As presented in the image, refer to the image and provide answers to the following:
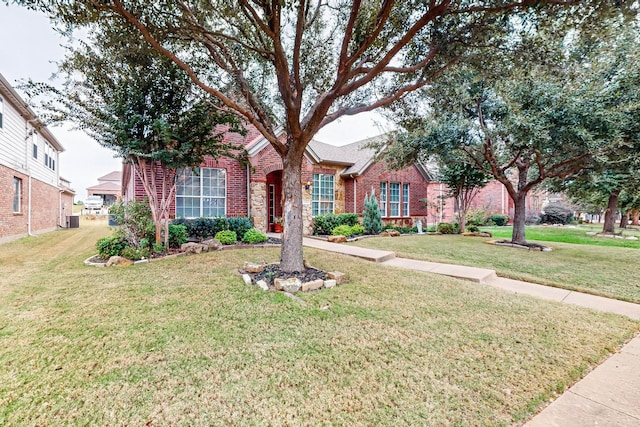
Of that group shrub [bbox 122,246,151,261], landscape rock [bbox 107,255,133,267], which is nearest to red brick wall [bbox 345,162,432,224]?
shrub [bbox 122,246,151,261]

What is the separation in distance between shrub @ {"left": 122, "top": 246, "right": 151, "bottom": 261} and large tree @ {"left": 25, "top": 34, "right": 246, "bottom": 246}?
2.28 feet

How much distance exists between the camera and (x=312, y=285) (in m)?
4.83

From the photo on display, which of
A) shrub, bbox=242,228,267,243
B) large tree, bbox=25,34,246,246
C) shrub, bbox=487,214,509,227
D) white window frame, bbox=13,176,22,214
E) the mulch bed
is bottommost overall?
the mulch bed

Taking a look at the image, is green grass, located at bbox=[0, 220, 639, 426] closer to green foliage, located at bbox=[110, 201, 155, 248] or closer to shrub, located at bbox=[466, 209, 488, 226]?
green foliage, located at bbox=[110, 201, 155, 248]

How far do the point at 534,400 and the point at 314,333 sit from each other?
1.99 metres

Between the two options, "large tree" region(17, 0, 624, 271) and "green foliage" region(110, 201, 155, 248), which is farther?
"green foliage" region(110, 201, 155, 248)

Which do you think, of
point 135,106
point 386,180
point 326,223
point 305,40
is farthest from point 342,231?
point 135,106

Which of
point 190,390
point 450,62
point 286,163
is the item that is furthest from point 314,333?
point 450,62

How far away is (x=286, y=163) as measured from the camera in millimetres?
5582

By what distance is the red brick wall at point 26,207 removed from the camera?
10406mm

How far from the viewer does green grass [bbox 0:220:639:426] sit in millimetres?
2033

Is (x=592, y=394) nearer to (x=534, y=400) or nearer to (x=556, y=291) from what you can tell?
(x=534, y=400)

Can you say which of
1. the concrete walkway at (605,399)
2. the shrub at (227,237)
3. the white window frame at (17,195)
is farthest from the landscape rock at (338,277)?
the white window frame at (17,195)

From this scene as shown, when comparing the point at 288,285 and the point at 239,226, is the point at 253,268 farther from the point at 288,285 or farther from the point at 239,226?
the point at 239,226
